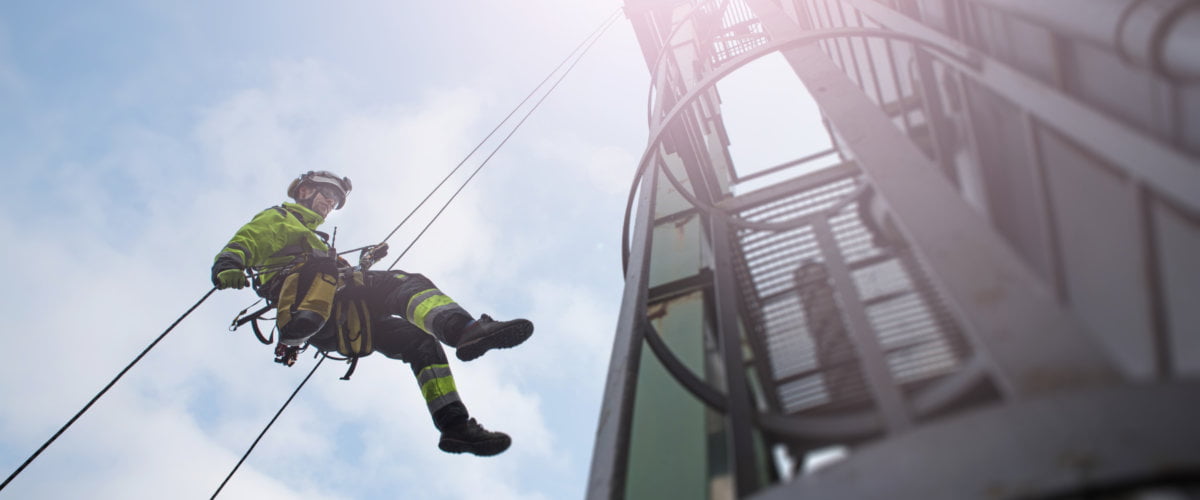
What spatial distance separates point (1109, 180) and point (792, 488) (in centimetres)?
90

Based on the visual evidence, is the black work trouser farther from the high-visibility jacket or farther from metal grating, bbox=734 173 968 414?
metal grating, bbox=734 173 968 414

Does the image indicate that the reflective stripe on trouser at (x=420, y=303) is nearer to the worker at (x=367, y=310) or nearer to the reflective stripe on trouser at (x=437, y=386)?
the worker at (x=367, y=310)

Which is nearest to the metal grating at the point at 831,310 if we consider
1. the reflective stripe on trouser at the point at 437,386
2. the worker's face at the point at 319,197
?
the reflective stripe on trouser at the point at 437,386

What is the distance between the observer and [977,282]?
161cm

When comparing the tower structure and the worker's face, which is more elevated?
the tower structure

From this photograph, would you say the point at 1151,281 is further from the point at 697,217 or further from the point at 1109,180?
the point at 697,217

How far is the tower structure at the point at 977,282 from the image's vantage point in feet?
4.20

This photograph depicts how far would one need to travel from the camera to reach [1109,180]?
5.25ft

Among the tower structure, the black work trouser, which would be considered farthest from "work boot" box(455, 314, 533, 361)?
the tower structure

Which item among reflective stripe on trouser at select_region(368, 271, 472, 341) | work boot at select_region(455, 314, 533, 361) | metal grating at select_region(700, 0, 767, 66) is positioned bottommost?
reflective stripe on trouser at select_region(368, 271, 472, 341)

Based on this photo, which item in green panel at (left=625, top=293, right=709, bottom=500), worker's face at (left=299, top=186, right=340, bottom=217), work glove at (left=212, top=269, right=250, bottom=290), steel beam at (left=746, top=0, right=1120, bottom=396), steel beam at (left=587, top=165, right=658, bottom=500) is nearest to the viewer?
steel beam at (left=746, top=0, right=1120, bottom=396)

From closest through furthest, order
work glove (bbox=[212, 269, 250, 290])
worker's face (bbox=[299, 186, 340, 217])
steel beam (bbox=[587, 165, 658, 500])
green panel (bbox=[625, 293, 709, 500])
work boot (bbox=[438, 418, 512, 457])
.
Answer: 1. steel beam (bbox=[587, 165, 658, 500])
2. green panel (bbox=[625, 293, 709, 500])
3. work boot (bbox=[438, 418, 512, 457])
4. work glove (bbox=[212, 269, 250, 290])
5. worker's face (bbox=[299, 186, 340, 217])

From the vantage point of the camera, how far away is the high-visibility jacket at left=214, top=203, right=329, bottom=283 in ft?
17.1

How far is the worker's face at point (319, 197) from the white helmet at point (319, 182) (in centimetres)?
4
